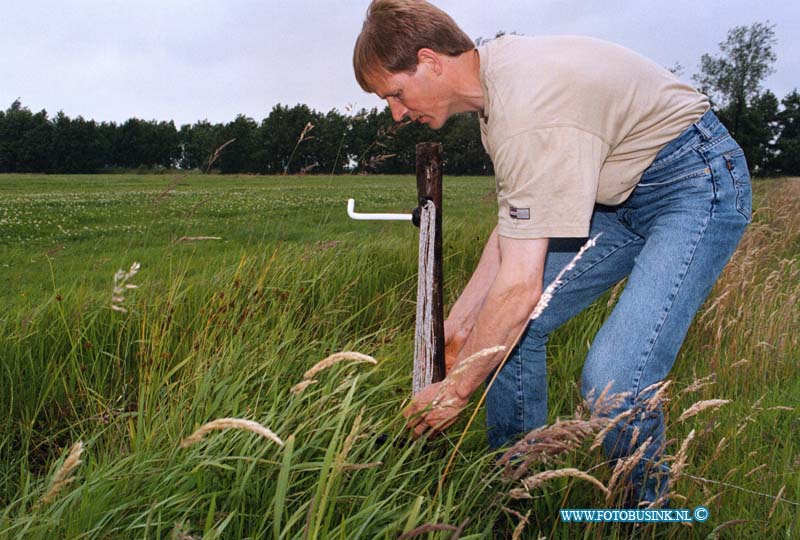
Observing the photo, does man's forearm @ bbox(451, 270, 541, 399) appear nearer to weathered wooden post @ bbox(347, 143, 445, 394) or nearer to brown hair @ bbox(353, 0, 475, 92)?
weathered wooden post @ bbox(347, 143, 445, 394)

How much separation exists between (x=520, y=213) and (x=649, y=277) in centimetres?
59

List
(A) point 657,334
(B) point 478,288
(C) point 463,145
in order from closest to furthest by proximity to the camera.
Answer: (A) point 657,334, (B) point 478,288, (C) point 463,145

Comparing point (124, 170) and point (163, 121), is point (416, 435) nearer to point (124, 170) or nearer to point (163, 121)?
point (124, 170)

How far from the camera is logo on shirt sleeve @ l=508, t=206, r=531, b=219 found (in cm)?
183

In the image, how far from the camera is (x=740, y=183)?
7.32 feet

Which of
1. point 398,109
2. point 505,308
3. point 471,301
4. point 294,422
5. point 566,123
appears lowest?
point 294,422

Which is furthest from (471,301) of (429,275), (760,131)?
(760,131)

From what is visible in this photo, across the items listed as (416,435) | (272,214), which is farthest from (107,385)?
(272,214)

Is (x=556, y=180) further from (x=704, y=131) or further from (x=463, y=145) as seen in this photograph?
(x=463, y=145)

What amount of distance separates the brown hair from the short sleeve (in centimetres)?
51

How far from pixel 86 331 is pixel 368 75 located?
201cm

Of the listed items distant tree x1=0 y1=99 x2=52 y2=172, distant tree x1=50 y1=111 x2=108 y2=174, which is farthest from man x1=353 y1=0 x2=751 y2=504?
distant tree x1=0 y1=99 x2=52 y2=172

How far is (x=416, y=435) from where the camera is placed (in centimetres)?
210

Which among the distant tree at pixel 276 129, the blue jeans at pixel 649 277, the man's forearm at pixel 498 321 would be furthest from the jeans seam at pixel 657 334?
the distant tree at pixel 276 129
